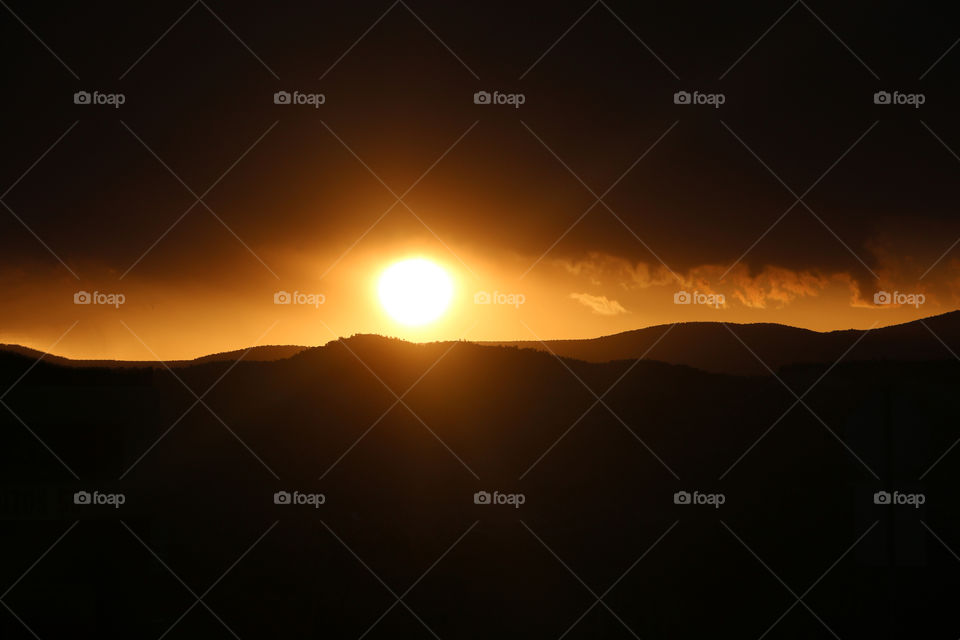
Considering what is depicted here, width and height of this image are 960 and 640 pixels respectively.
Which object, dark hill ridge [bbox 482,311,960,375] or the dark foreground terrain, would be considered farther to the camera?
dark hill ridge [bbox 482,311,960,375]

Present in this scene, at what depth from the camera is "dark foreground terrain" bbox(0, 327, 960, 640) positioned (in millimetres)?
10055

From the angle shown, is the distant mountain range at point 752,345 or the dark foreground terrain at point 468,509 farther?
the distant mountain range at point 752,345

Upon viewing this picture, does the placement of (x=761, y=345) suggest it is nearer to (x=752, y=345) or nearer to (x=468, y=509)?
(x=752, y=345)

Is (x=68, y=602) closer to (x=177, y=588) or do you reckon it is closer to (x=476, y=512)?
(x=177, y=588)

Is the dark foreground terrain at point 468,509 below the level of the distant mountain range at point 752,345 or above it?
below

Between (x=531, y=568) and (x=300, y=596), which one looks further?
(x=531, y=568)

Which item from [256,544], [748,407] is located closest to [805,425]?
[748,407]

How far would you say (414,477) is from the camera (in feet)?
64.5

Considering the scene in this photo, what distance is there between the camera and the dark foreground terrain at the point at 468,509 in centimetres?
1005

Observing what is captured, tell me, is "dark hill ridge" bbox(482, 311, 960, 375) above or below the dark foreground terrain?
above

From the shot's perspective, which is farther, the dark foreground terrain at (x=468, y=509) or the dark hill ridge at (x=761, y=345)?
the dark hill ridge at (x=761, y=345)

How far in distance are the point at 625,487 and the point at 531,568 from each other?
594cm

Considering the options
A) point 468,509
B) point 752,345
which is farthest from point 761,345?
point 468,509

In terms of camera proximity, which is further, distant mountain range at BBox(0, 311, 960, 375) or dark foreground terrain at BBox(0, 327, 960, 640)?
distant mountain range at BBox(0, 311, 960, 375)
